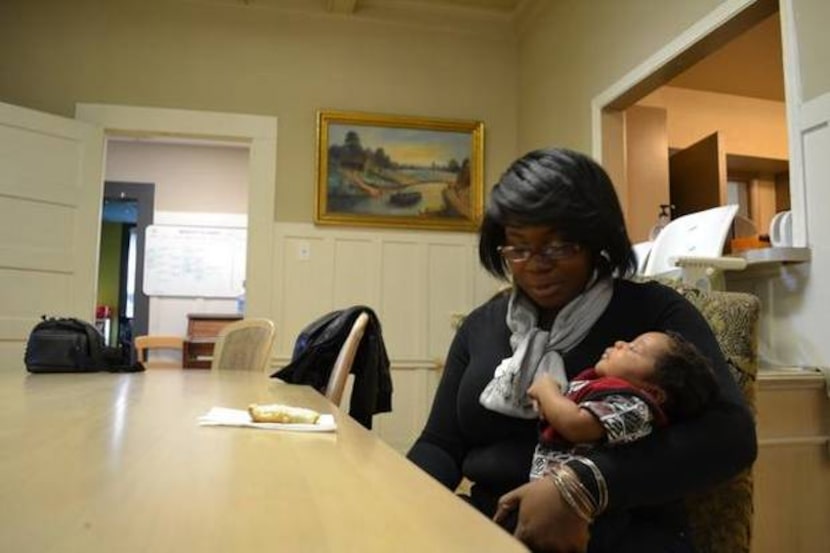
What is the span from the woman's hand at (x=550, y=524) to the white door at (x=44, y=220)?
134 inches

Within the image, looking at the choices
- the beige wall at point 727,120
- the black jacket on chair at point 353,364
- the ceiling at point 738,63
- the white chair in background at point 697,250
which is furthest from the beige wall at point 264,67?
the black jacket on chair at point 353,364

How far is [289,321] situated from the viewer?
3.87 metres

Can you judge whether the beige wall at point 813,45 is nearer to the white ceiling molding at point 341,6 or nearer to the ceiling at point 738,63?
the ceiling at point 738,63

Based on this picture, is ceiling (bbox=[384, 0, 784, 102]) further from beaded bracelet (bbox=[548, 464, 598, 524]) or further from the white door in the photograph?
beaded bracelet (bbox=[548, 464, 598, 524])

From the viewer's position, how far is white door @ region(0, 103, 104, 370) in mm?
3410

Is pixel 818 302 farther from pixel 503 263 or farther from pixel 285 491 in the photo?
pixel 285 491

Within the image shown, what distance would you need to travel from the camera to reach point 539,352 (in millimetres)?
1092

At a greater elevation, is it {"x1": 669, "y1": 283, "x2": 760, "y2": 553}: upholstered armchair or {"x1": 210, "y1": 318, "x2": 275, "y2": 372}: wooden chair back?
{"x1": 210, "y1": 318, "x2": 275, "y2": 372}: wooden chair back

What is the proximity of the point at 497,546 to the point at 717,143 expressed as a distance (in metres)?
3.81

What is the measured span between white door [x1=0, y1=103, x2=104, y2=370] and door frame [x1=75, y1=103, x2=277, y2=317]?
160 mm

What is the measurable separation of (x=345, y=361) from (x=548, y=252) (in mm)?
867

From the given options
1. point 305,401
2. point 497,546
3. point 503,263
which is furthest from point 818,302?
point 497,546

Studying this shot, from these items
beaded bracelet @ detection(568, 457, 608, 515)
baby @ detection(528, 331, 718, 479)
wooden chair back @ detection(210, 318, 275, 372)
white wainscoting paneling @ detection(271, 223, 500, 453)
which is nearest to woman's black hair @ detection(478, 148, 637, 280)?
baby @ detection(528, 331, 718, 479)

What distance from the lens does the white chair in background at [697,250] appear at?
6.61 ft
